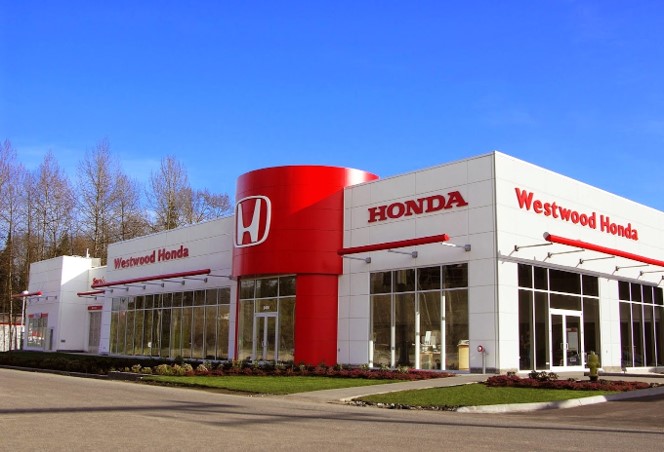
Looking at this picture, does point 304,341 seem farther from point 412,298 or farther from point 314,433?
point 314,433

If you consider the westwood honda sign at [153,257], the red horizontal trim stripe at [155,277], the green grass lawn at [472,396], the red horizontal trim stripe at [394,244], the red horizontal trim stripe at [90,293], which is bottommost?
the green grass lawn at [472,396]

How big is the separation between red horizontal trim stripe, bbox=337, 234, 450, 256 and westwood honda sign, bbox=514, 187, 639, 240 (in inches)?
129

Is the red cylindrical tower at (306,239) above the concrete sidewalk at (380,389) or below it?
above

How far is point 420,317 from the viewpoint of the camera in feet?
86.8

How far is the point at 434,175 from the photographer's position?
87.8 ft

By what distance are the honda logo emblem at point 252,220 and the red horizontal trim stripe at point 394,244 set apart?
164 inches

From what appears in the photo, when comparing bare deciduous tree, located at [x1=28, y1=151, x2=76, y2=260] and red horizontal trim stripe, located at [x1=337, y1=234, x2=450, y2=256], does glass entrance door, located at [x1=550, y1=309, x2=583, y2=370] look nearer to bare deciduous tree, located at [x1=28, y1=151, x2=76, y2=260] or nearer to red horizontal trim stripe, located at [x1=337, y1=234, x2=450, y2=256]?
red horizontal trim stripe, located at [x1=337, y1=234, x2=450, y2=256]

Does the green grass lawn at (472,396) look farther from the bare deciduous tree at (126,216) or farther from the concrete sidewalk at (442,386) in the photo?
the bare deciduous tree at (126,216)

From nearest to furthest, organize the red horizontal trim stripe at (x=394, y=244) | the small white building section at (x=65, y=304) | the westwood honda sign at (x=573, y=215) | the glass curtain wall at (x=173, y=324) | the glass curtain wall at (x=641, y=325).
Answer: the red horizontal trim stripe at (x=394, y=244)
the westwood honda sign at (x=573, y=215)
the glass curtain wall at (x=641, y=325)
the glass curtain wall at (x=173, y=324)
the small white building section at (x=65, y=304)

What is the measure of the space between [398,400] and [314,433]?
253 inches

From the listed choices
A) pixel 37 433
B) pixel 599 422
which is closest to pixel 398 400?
pixel 599 422

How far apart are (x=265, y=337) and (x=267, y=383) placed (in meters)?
10.6

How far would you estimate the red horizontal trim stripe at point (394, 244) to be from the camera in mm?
24656

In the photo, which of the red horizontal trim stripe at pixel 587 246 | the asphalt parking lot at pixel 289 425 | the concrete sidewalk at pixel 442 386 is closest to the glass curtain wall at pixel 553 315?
the red horizontal trim stripe at pixel 587 246
